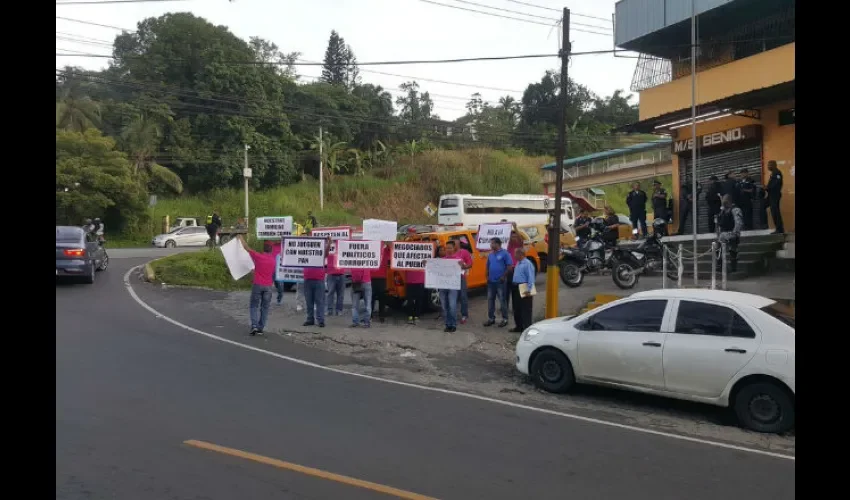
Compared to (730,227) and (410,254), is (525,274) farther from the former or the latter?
(730,227)

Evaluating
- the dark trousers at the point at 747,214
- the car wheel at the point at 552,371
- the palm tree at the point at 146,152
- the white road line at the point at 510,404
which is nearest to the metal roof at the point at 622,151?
the dark trousers at the point at 747,214

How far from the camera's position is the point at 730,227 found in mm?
15781

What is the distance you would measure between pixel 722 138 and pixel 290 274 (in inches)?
487

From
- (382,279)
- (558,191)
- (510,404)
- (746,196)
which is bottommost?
(510,404)

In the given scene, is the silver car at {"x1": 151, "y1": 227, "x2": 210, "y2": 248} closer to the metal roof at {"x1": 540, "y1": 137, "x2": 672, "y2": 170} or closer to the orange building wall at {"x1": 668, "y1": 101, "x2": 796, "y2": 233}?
the metal roof at {"x1": 540, "y1": 137, "x2": 672, "y2": 170}

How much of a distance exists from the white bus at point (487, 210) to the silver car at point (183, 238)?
13887mm

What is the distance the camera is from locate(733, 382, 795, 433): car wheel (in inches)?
288

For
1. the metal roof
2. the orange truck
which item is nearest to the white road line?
the orange truck

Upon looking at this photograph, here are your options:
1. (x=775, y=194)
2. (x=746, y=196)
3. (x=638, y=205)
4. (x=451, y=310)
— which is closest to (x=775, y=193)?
(x=775, y=194)

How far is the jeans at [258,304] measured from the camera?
490 inches

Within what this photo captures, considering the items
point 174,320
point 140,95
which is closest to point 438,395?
point 174,320

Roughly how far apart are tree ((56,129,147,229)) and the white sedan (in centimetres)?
3708

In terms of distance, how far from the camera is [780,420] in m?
7.36

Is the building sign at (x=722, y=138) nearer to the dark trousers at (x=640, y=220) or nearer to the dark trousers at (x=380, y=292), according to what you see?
the dark trousers at (x=640, y=220)
